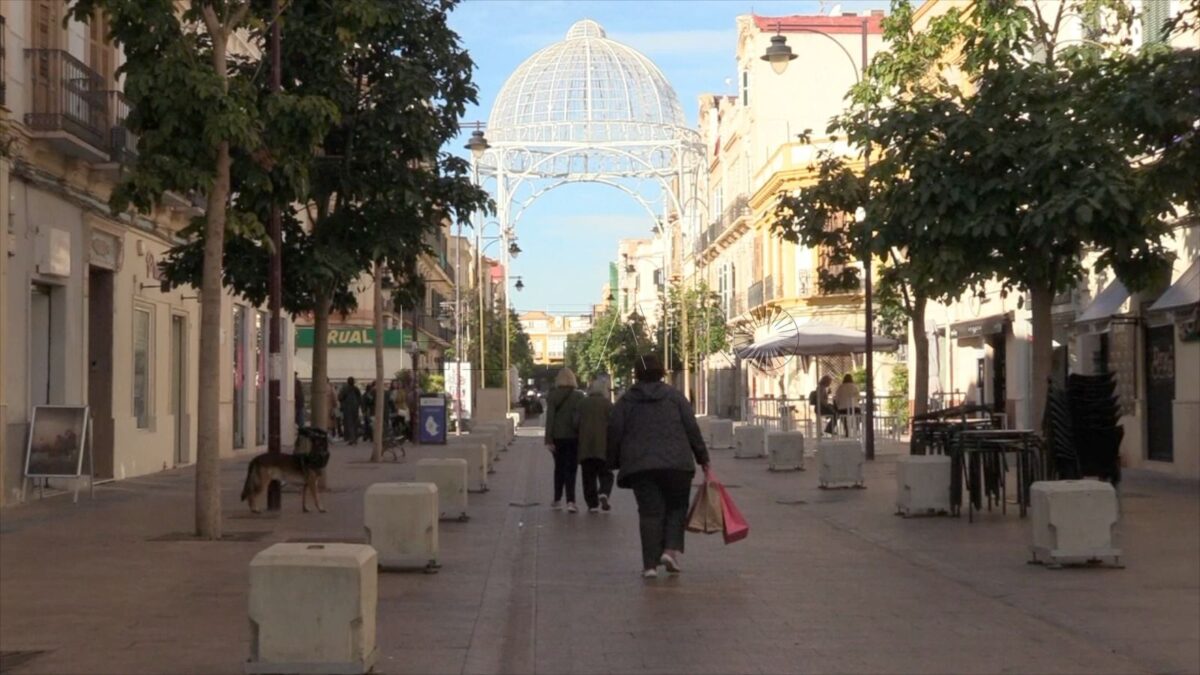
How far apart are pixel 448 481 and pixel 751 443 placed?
17.8m

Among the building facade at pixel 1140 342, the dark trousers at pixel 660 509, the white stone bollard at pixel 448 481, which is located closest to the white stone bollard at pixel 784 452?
the building facade at pixel 1140 342

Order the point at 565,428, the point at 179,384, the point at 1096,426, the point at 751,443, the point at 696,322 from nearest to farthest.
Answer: the point at 1096,426 → the point at 565,428 → the point at 179,384 → the point at 751,443 → the point at 696,322

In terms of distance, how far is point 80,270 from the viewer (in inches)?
953

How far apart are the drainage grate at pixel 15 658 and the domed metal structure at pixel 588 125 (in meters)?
53.1

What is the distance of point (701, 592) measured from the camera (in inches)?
490

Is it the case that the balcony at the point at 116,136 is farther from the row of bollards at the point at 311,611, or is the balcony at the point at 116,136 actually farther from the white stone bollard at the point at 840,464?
the row of bollards at the point at 311,611

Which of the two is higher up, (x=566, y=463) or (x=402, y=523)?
(x=566, y=463)

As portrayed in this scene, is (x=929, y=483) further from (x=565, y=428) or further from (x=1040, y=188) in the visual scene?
(x=565, y=428)

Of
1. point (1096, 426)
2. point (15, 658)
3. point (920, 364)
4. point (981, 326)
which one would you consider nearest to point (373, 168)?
point (1096, 426)

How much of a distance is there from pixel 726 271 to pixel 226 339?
47.4m

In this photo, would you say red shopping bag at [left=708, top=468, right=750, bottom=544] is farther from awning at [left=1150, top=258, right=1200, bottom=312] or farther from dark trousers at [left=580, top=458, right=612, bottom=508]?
Result: awning at [left=1150, top=258, right=1200, bottom=312]

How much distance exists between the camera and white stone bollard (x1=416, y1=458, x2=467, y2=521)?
18641 mm

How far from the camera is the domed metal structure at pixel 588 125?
206ft

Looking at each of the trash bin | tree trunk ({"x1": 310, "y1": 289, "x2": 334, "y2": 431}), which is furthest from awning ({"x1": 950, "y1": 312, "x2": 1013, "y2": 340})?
tree trunk ({"x1": 310, "y1": 289, "x2": 334, "y2": 431})
